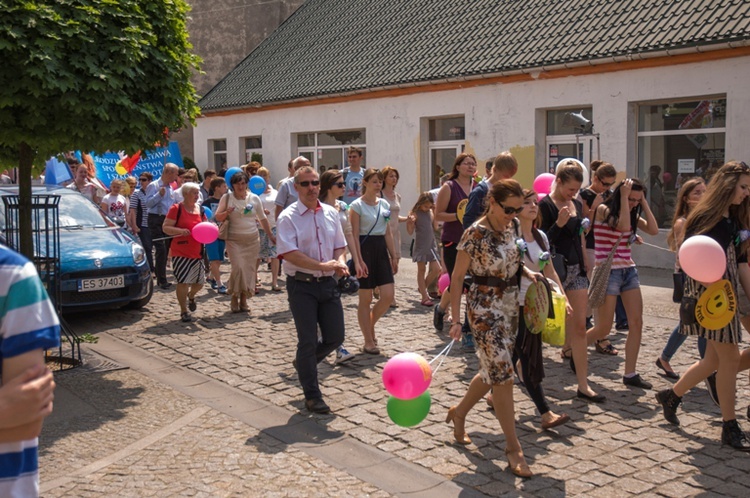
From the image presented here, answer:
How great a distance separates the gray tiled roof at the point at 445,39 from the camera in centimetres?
1456

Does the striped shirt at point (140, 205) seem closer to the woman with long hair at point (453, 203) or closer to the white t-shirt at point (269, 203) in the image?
the white t-shirt at point (269, 203)

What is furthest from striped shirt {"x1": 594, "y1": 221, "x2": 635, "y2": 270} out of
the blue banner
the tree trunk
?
the blue banner

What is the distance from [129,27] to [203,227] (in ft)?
11.4

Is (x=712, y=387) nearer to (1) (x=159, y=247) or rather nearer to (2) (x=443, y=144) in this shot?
(1) (x=159, y=247)

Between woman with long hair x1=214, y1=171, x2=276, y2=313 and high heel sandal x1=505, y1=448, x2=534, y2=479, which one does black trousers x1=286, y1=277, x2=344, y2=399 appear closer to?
high heel sandal x1=505, y1=448, x2=534, y2=479

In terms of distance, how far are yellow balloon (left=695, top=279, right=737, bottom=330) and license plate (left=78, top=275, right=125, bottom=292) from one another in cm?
721

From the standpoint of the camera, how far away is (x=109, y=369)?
8.05 meters

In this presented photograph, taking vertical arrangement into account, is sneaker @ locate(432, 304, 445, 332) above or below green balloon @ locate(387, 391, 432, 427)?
below

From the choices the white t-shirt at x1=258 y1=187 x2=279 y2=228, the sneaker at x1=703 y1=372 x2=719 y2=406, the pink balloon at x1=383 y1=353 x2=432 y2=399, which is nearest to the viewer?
the pink balloon at x1=383 y1=353 x2=432 y2=399

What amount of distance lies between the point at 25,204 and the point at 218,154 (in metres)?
20.5

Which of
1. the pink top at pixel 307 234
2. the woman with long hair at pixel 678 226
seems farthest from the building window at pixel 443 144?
the pink top at pixel 307 234

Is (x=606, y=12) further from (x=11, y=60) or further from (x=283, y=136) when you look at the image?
(x=11, y=60)

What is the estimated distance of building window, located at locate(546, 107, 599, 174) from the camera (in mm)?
15625

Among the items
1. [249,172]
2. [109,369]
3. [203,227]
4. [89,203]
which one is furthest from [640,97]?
[109,369]
